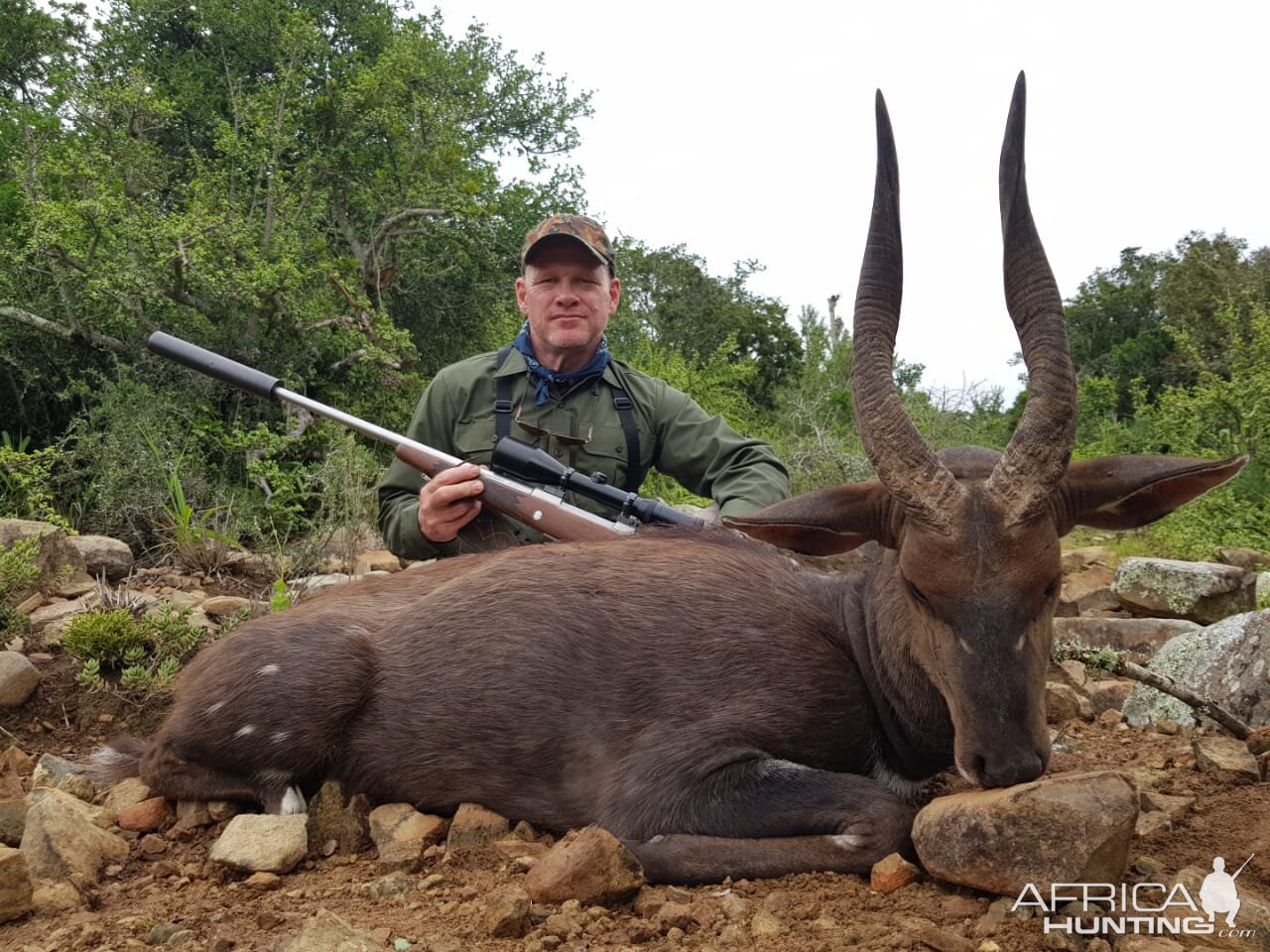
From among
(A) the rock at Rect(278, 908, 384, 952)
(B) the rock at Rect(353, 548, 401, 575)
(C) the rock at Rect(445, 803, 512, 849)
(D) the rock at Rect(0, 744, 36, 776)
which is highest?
(B) the rock at Rect(353, 548, 401, 575)

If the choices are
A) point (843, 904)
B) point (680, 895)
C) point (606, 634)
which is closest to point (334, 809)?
point (606, 634)

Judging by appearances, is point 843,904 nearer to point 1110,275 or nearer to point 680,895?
point 680,895

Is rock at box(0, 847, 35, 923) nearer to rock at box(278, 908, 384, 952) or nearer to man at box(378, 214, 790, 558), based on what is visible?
rock at box(278, 908, 384, 952)

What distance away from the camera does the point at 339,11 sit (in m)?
20.5

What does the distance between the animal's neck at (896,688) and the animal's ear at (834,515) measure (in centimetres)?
20

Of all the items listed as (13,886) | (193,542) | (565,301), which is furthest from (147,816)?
(193,542)

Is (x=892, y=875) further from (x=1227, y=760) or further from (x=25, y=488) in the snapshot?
(x=25, y=488)

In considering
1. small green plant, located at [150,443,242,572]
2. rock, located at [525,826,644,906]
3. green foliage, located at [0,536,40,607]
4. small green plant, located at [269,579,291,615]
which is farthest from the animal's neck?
small green plant, located at [150,443,242,572]

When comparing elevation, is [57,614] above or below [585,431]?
below

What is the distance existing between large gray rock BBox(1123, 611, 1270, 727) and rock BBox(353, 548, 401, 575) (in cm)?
531

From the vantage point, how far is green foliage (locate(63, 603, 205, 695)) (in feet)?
16.3

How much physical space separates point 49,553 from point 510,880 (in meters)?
4.79

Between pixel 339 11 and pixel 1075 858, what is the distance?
71.3 ft

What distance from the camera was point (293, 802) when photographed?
3961 millimetres
